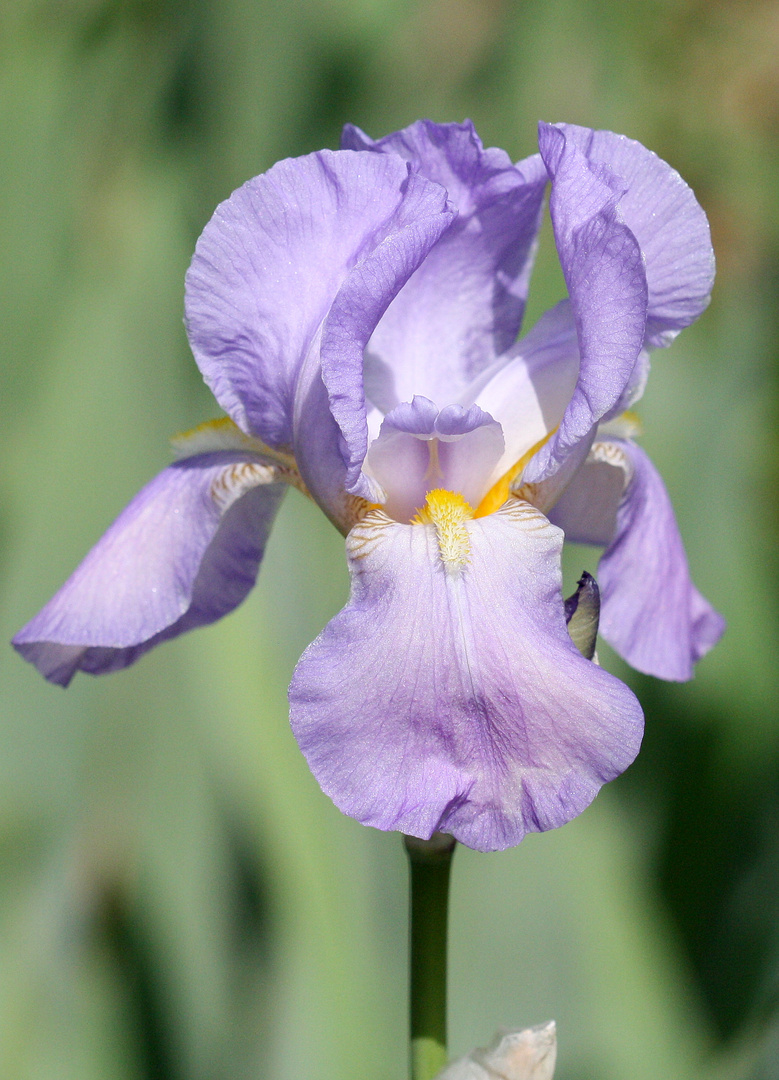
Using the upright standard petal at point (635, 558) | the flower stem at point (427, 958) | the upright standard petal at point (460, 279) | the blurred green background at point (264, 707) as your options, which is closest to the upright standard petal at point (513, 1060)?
the flower stem at point (427, 958)

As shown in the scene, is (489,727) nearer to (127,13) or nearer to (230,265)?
(230,265)

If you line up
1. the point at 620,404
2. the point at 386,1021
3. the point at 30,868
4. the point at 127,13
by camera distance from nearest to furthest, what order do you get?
the point at 620,404 < the point at 386,1021 < the point at 30,868 < the point at 127,13

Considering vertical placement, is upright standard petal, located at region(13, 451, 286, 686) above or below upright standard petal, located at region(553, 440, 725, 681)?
above

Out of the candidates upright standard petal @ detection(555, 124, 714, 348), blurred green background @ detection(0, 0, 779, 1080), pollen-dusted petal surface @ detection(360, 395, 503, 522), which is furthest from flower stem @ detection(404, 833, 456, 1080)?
blurred green background @ detection(0, 0, 779, 1080)

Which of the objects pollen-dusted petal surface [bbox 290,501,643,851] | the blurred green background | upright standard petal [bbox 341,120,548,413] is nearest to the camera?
pollen-dusted petal surface [bbox 290,501,643,851]

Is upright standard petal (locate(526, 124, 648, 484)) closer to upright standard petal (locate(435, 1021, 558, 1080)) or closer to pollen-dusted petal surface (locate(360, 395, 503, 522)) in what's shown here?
pollen-dusted petal surface (locate(360, 395, 503, 522))

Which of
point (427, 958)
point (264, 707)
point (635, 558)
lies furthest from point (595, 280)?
point (264, 707)

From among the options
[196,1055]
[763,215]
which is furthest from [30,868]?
[763,215]

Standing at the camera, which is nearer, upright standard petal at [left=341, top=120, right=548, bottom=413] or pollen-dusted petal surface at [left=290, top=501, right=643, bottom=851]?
pollen-dusted petal surface at [left=290, top=501, right=643, bottom=851]
